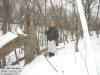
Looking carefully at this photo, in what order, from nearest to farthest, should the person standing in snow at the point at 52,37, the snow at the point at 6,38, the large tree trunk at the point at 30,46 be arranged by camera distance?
the snow at the point at 6,38
the large tree trunk at the point at 30,46
the person standing in snow at the point at 52,37

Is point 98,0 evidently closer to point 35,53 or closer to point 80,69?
point 35,53

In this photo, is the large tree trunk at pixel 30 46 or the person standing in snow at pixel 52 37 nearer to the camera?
the large tree trunk at pixel 30 46

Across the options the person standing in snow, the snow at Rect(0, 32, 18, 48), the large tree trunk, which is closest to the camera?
the snow at Rect(0, 32, 18, 48)

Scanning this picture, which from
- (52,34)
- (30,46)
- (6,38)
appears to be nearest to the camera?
(6,38)

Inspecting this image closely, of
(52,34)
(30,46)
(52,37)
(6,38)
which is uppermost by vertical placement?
(6,38)

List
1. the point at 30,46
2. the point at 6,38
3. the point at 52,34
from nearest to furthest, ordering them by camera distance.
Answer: the point at 6,38 < the point at 30,46 < the point at 52,34

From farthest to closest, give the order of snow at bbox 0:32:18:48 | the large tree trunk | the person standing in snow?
the person standing in snow < the large tree trunk < snow at bbox 0:32:18:48

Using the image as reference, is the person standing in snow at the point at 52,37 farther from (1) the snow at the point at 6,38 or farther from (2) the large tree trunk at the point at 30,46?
(1) the snow at the point at 6,38

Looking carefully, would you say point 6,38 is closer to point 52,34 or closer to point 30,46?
point 30,46

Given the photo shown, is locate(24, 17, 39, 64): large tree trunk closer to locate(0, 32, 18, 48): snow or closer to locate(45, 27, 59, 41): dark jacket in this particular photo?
locate(45, 27, 59, 41): dark jacket

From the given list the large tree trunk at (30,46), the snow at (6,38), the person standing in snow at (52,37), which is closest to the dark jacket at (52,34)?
the person standing in snow at (52,37)

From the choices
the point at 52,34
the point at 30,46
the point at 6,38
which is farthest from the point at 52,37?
the point at 6,38

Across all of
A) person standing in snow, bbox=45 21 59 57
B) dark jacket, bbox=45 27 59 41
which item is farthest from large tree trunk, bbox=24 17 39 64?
dark jacket, bbox=45 27 59 41

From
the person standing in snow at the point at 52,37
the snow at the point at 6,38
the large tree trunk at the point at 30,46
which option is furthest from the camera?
the person standing in snow at the point at 52,37
